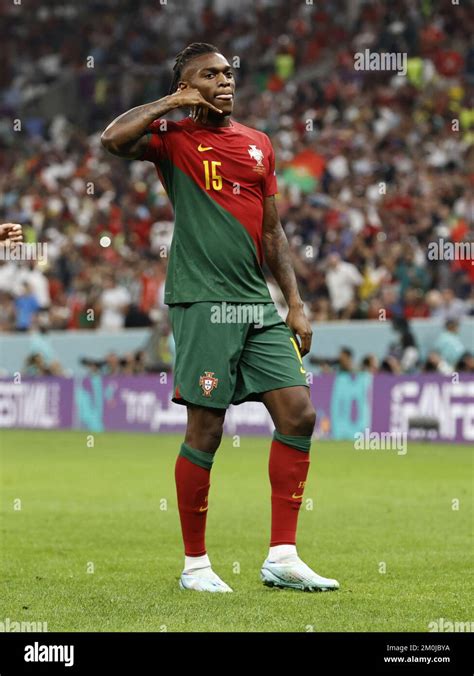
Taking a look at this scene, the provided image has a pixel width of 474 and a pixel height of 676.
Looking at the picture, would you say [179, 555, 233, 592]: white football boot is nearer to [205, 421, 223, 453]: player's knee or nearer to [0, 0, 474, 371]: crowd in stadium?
[205, 421, 223, 453]: player's knee

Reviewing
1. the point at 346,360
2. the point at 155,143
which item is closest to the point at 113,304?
the point at 346,360

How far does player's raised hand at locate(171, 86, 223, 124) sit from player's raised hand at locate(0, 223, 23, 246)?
1.02 meters

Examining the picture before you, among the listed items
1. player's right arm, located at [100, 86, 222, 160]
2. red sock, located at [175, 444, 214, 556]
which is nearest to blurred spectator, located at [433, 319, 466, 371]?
red sock, located at [175, 444, 214, 556]

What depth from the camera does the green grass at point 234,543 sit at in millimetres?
6355

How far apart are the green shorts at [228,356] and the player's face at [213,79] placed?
40.9 inches

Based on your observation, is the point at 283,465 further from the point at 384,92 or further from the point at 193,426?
the point at 384,92

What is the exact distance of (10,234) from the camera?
7.02 meters

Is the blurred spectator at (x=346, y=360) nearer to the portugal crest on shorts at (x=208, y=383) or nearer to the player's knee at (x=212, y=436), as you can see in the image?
the player's knee at (x=212, y=436)

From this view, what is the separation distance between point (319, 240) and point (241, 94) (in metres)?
7.91

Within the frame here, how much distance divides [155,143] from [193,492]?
1805mm

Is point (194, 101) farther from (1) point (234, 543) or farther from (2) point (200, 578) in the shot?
(1) point (234, 543)

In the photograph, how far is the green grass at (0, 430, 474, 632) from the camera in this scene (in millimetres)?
6355

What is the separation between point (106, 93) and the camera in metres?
34.2

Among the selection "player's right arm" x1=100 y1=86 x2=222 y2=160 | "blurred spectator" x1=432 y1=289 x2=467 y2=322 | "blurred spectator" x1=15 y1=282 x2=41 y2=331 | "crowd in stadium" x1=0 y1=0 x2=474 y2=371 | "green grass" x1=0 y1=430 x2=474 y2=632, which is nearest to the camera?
"green grass" x1=0 y1=430 x2=474 y2=632
